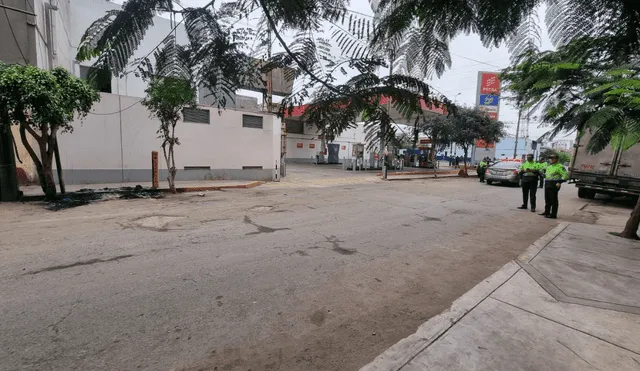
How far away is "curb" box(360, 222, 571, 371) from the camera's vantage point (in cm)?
234

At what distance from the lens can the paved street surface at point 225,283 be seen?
2.50m

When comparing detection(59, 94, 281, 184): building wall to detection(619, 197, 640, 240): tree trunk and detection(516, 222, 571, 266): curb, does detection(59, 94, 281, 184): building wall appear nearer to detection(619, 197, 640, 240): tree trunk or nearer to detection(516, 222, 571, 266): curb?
detection(516, 222, 571, 266): curb

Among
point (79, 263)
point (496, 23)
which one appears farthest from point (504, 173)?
point (79, 263)

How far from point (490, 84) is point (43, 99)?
9350 millimetres

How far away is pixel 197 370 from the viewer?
2268 millimetres

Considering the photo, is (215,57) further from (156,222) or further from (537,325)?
(156,222)

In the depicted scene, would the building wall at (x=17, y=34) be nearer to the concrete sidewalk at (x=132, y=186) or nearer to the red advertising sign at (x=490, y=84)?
the concrete sidewalk at (x=132, y=186)

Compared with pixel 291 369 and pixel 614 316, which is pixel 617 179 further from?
pixel 291 369

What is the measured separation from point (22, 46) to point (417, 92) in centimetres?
1199

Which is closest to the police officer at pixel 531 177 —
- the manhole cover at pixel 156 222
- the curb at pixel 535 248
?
the curb at pixel 535 248

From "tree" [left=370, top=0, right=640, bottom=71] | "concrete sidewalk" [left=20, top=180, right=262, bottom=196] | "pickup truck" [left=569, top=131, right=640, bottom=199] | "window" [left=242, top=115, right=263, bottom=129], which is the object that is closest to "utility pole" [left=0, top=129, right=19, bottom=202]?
"concrete sidewalk" [left=20, top=180, right=262, bottom=196]

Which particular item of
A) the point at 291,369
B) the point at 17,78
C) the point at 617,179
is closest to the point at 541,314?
the point at 291,369

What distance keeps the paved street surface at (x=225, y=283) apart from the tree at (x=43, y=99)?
2073 millimetres

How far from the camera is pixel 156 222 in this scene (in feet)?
21.8
